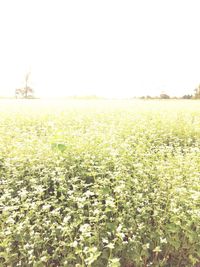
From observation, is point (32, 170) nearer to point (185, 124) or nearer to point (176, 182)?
point (176, 182)

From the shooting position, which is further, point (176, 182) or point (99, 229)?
point (176, 182)

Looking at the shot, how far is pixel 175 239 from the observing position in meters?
4.02

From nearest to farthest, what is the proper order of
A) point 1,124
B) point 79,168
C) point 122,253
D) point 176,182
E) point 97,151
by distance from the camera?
point 122,253
point 176,182
point 79,168
point 97,151
point 1,124

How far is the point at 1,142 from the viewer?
7.30 metres

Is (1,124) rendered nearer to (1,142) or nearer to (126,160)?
(1,142)

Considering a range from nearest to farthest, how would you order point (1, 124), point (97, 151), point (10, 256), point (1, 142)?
point (10, 256)
point (97, 151)
point (1, 142)
point (1, 124)

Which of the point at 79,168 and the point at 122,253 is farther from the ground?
the point at 79,168

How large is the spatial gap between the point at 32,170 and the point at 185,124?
23.9 feet

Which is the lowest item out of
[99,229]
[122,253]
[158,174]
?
[122,253]

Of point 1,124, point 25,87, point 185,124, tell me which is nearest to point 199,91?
point 25,87

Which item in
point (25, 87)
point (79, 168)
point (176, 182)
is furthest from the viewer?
point (25, 87)

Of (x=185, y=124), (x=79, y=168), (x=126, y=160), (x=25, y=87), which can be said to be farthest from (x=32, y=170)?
(x=25, y=87)

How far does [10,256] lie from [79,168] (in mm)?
2374

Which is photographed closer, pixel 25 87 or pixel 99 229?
pixel 99 229
